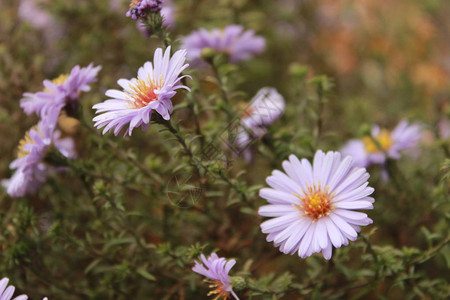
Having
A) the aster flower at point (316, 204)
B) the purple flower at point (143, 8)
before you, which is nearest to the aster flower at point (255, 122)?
the aster flower at point (316, 204)

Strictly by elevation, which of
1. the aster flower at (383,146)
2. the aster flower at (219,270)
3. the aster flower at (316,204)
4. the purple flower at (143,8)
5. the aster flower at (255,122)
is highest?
the aster flower at (383,146)

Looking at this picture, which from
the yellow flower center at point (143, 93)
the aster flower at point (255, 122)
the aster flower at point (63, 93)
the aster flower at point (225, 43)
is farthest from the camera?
the aster flower at point (225, 43)

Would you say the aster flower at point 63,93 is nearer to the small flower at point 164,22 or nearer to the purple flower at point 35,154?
the purple flower at point 35,154

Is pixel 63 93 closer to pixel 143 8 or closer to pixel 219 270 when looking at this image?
pixel 143 8

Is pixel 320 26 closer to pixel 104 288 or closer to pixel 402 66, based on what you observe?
pixel 402 66

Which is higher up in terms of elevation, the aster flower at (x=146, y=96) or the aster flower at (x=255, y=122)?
the aster flower at (x=255, y=122)

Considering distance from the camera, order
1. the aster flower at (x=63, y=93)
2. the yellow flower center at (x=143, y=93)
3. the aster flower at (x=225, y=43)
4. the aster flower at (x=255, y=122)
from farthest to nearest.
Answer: the aster flower at (x=225, y=43) → the aster flower at (x=255, y=122) → the aster flower at (x=63, y=93) → the yellow flower center at (x=143, y=93)

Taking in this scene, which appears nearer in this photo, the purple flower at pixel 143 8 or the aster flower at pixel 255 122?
the purple flower at pixel 143 8

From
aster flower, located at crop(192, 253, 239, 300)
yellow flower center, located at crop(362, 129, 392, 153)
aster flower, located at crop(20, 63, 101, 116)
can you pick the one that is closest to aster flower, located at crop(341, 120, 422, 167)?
yellow flower center, located at crop(362, 129, 392, 153)

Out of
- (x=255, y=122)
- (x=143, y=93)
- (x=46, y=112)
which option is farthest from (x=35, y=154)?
(x=255, y=122)
